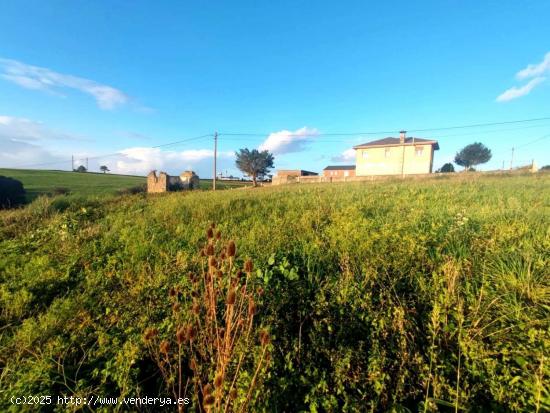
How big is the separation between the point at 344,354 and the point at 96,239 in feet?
16.5

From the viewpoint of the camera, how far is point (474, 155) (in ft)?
140

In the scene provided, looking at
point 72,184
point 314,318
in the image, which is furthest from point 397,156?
point 72,184

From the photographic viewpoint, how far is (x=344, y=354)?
192cm

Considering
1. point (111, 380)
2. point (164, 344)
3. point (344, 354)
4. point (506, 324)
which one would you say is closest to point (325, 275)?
point (344, 354)

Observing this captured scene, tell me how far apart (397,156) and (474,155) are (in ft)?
68.1

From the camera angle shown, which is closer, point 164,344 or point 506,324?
point 164,344

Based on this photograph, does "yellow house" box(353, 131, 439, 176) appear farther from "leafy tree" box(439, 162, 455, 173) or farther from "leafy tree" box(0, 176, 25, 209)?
"leafy tree" box(0, 176, 25, 209)

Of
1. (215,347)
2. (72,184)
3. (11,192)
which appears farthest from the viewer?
(72,184)

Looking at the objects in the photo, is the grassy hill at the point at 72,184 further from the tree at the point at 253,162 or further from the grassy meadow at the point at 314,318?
the grassy meadow at the point at 314,318

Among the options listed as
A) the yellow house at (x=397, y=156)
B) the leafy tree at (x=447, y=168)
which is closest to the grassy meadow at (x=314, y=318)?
the yellow house at (x=397, y=156)

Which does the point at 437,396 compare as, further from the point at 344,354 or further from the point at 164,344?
the point at 164,344

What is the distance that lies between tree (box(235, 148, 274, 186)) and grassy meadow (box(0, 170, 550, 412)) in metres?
45.1

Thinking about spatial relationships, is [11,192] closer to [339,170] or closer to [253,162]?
[253,162]

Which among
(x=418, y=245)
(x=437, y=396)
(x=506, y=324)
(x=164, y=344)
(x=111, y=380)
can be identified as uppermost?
(x=418, y=245)
